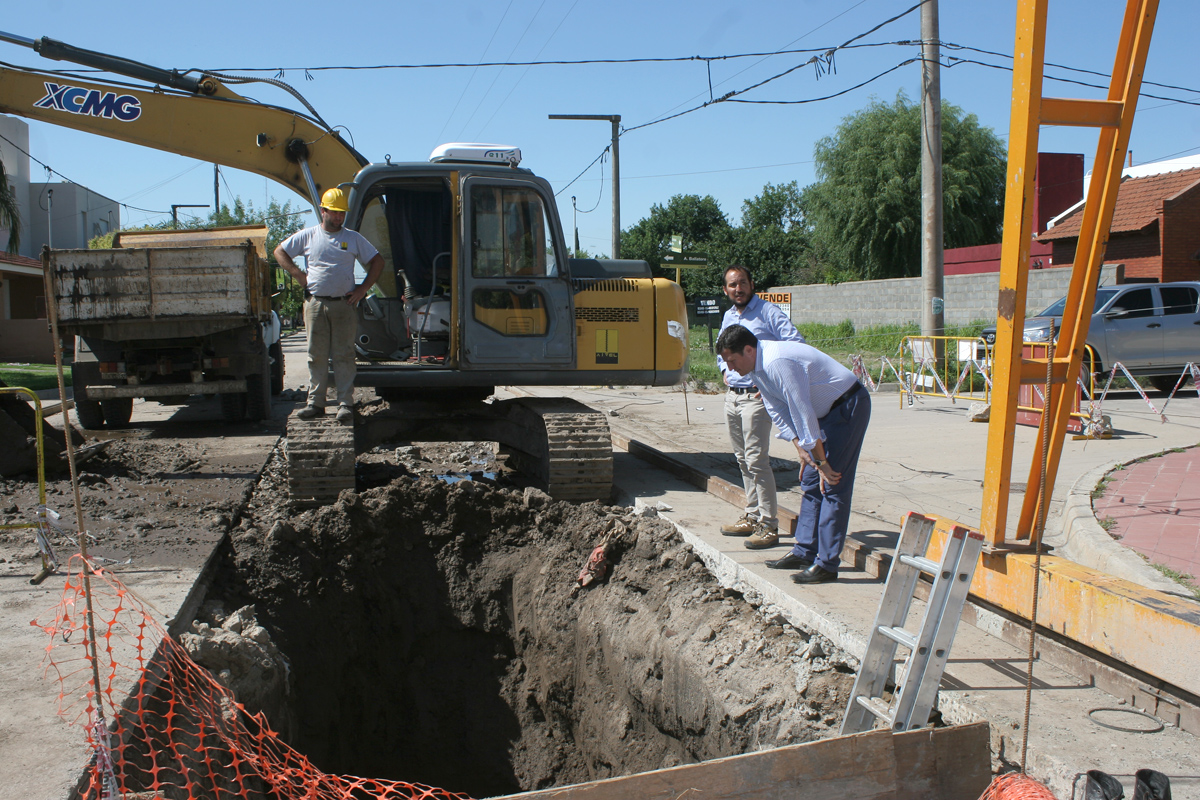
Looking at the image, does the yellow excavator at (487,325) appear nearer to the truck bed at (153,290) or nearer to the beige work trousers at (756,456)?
the beige work trousers at (756,456)

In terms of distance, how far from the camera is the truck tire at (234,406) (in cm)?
1118

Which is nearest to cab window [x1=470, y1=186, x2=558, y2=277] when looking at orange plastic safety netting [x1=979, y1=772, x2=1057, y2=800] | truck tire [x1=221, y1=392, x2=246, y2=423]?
orange plastic safety netting [x1=979, y1=772, x2=1057, y2=800]

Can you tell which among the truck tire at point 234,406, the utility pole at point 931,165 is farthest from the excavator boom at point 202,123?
the utility pole at point 931,165

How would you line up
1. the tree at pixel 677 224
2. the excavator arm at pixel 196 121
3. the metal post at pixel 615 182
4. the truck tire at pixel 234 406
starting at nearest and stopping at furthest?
the excavator arm at pixel 196 121 < the truck tire at pixel 234 406 < the metal post at pixel 615 182 < the tree at pixel 677 224

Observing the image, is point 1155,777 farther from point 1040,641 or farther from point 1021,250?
point 1021,250

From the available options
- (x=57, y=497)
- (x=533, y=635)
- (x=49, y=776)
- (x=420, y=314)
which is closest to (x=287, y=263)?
(x=420, y=314)

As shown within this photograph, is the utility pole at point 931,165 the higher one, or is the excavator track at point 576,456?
the utility pole at point 931,165

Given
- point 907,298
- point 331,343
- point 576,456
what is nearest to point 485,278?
point 331,343

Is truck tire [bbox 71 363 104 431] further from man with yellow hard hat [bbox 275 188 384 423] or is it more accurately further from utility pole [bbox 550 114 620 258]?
utility pole [bbox 550 114 620 258]

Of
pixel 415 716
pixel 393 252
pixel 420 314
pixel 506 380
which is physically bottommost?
pixel 415 716

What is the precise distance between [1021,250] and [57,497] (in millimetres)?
7108

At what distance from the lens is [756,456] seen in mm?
5523

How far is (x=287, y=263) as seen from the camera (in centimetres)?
657

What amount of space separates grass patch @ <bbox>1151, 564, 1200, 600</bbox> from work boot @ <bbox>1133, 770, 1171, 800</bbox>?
6.91 ft
